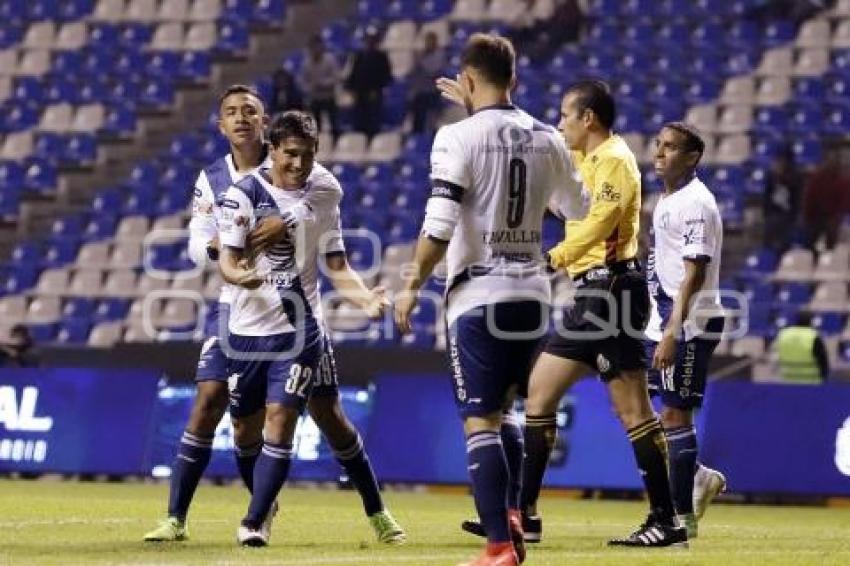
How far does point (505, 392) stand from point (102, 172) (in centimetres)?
2178

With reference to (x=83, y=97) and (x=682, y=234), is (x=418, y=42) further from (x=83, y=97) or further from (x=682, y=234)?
(x=682, y=234)

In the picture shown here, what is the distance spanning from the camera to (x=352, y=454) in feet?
38.1

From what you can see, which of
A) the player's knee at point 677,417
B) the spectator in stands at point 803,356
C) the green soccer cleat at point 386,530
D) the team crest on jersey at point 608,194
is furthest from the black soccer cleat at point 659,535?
the spectator in stands at point 803,356

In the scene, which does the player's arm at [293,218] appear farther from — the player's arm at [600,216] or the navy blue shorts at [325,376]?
the player's arm at [600,216]

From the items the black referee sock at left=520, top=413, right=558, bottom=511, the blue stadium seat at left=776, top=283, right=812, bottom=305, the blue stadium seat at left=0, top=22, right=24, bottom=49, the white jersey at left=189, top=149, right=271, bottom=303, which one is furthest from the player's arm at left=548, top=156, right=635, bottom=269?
the blue stadium seat at left=0, top=22, right=24, bottom=49

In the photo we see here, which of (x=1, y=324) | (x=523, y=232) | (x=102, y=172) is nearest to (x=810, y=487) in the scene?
(x=523, y=232)

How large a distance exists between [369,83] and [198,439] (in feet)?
57.6

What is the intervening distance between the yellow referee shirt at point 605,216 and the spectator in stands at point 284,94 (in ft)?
55.4

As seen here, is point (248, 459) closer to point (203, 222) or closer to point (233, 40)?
point (203, 222)

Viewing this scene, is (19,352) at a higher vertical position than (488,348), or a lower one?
lower

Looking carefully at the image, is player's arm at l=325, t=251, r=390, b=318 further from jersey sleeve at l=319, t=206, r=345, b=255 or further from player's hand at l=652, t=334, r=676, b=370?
player's hand at l=652, t=334, r=676, b=370

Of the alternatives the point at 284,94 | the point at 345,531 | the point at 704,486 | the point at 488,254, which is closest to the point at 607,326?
the point at 488,254

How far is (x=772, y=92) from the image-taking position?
27109 millimetres

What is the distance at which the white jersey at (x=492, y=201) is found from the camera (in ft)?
31.0
